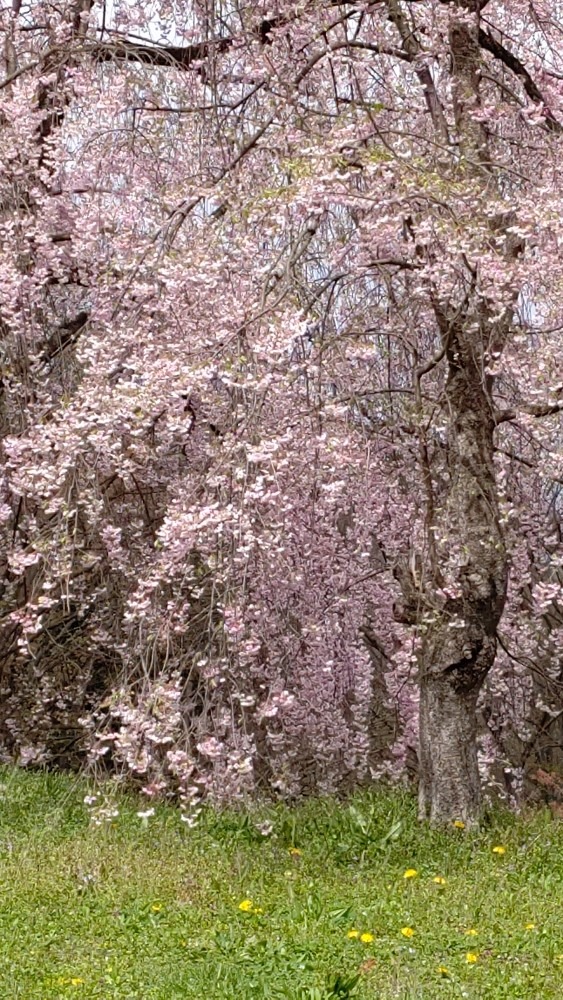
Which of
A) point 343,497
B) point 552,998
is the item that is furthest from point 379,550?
point 552,998

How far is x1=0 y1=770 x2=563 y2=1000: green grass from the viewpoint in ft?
15.2

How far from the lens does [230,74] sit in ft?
26.0

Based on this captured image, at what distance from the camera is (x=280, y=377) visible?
596 centimetres

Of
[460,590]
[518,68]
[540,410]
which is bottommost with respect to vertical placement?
[460,590]

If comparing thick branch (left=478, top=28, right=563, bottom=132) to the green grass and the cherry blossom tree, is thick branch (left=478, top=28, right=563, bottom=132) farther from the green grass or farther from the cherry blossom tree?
the green grass

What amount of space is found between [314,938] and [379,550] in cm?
508

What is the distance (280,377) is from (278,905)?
7.43 feet

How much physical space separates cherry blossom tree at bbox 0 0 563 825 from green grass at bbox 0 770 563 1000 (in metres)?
0.39

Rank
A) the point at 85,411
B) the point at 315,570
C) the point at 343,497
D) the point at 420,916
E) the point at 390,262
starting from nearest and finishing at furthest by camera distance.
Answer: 1. the point at 420,916
2. the point at 85,411
3. the point at 390,262
4. the point at 343,497
5. the point at 315,570

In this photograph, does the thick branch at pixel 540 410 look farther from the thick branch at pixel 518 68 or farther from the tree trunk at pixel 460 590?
the thick branch at pixel 518 68

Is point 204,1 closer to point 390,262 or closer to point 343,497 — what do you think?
point 390,262

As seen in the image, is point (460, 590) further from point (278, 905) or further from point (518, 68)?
point (518, 68)

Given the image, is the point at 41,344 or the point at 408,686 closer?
the point at 41,344

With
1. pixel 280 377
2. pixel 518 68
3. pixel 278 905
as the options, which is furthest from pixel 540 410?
pixel 278 905
